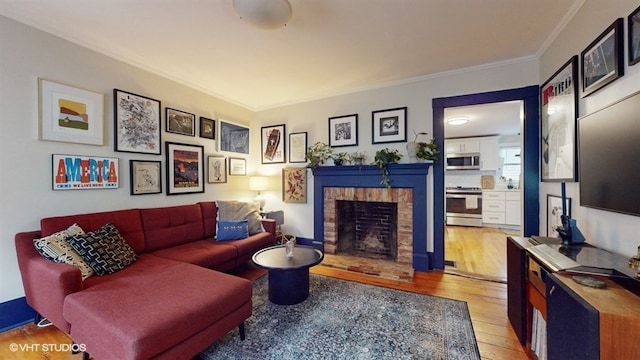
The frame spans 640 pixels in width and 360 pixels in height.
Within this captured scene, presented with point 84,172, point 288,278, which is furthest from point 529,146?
point 84,172

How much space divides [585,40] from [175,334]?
10.8ft

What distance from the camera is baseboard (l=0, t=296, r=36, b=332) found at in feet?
6.29

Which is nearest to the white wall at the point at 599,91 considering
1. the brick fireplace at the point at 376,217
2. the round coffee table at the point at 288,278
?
the brick fireplace at the point at 376,217

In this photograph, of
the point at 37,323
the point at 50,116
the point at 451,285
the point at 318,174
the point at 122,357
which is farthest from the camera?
the point at 318,174

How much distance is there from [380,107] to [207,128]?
99.1 inches

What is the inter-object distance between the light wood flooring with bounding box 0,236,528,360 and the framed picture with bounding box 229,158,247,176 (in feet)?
5.18

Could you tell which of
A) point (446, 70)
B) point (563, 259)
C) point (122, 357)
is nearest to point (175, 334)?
point (122, 357)

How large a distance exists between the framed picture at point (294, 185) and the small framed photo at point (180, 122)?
152cm

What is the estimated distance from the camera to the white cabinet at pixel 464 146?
6293 millimetres

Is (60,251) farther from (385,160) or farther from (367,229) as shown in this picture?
(367,229)

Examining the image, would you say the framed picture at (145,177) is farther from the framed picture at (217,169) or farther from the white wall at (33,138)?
the framed picture at (217,169)

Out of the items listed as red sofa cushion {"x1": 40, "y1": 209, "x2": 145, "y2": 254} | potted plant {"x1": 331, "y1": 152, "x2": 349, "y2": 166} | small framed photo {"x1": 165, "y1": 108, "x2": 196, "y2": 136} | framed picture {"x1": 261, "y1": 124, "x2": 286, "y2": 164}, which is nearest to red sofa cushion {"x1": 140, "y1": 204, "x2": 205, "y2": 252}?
red sofa cushion {"x1": 40, "y1": 209, "x2": 145, "y2": 254}

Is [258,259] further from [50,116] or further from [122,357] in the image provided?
[50,116]

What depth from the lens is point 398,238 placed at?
3.35 m
